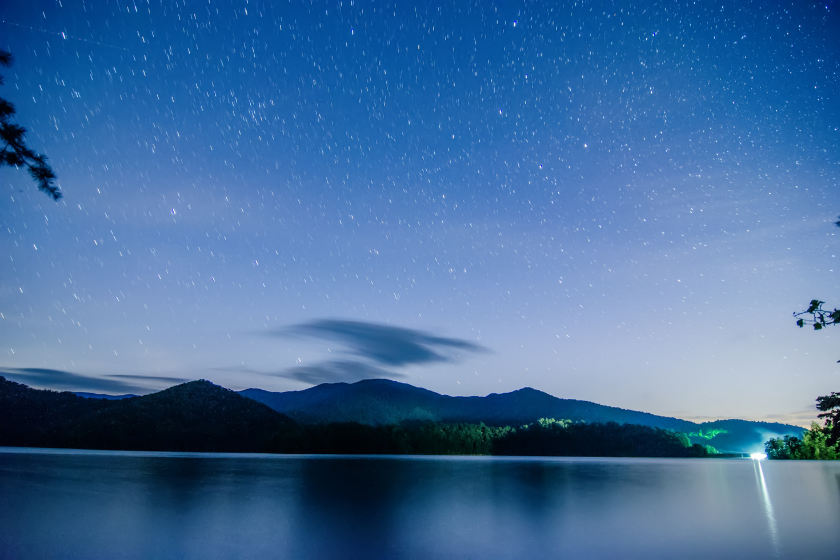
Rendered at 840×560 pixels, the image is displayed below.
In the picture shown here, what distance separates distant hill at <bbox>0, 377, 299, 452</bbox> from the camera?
528 ft

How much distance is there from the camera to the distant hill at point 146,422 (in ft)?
528

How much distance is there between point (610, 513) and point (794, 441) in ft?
395

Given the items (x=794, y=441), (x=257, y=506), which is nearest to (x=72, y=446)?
(x=257, y=506)

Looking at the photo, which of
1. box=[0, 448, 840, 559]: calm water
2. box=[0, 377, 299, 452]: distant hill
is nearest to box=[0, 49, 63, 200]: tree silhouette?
box=[0, 448, 840, 559]: calm water

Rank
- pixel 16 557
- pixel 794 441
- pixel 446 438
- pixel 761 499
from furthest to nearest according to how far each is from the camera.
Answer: pixel 446 438 < pixel 794 441 < pixel 761 499 < pixel 16 557

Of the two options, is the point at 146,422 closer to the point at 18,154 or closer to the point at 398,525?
the point at 398,525

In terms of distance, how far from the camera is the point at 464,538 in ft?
39.9

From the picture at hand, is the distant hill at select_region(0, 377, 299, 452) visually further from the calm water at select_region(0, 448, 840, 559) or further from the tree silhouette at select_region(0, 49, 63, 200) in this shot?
the tree silhouette at select_region(0, 49, 63, 200)

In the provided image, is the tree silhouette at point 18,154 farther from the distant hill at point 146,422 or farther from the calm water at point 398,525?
the distant hill at point 146,422

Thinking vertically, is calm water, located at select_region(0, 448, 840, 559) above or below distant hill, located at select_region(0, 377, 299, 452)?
below

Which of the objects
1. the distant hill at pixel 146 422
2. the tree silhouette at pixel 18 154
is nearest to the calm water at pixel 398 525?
the tree silhouette at pixel 18 154

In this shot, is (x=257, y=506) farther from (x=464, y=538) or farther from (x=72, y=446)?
(x=72, y=446)

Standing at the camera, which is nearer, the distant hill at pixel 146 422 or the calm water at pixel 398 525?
the calm water at pixel 398 525

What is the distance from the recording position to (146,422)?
168 metres
